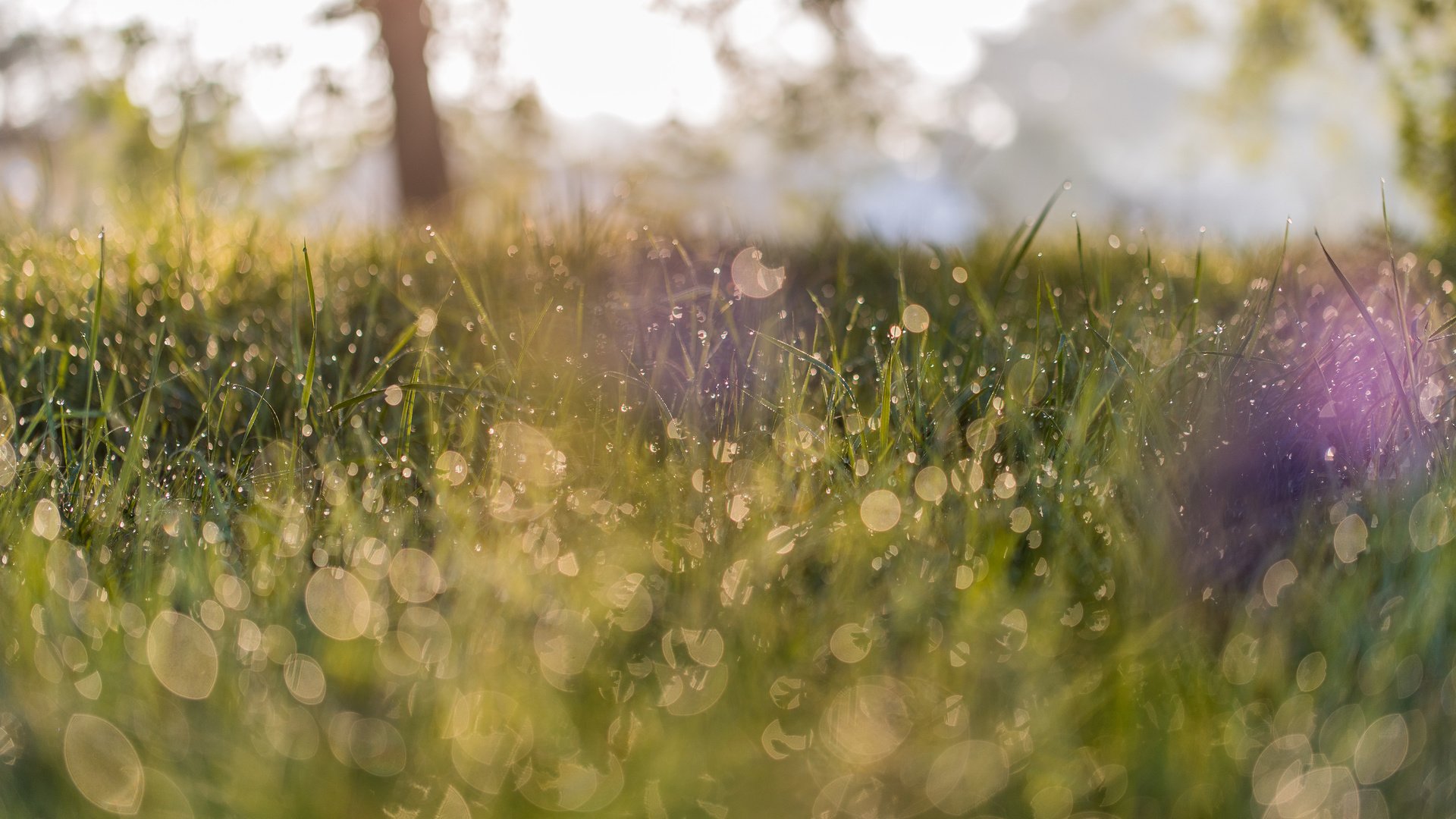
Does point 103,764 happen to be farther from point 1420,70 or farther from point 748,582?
point 1420,70

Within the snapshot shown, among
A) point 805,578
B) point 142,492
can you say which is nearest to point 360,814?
point 805,578

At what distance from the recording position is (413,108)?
770cm

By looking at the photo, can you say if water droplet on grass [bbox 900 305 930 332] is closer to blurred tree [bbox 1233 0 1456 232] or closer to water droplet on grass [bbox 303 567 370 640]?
water droplet on grass [bbox 303 567 370 640]

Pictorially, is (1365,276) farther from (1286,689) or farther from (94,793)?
(94,793)

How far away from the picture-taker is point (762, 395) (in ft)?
6.49

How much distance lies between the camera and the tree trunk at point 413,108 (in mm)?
7539

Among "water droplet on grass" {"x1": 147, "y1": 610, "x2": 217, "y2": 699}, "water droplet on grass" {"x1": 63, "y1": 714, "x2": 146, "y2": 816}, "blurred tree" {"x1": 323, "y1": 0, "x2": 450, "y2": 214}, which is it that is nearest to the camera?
"water droplet on grass" {"x1": 63, "y1": 714, "x2": 146, "y2": 816}

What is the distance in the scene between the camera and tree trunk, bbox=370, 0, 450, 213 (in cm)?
754

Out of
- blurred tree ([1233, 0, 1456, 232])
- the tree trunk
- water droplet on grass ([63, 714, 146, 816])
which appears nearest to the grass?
water droplet on grass ([63, 714, 146, 816])

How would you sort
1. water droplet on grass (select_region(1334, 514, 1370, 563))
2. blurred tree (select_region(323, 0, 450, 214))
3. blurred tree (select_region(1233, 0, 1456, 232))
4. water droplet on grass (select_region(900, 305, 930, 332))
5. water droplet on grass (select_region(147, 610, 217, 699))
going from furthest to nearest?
blurred tree (select_region(323, 0, 450, 214)) < blurred tree (select_region(1233, 0, 1456, 232)) < water droplet on grass (select_region(900, 305, 930, 332)) < water droplet on grass (select_region(1334, 514, 1370, 563)) < water droplet on grass (select_region(147, 610, 217, 699))

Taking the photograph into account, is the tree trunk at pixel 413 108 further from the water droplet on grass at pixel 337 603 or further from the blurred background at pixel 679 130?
the water droplet on grass at pixel 337 603

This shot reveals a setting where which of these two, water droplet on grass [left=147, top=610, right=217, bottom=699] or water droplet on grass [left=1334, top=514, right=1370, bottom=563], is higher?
water droplet on grass [left=147, top=610, right=217, bottom=699]

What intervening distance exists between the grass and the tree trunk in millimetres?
5660

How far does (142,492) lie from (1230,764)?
66.1 inches
